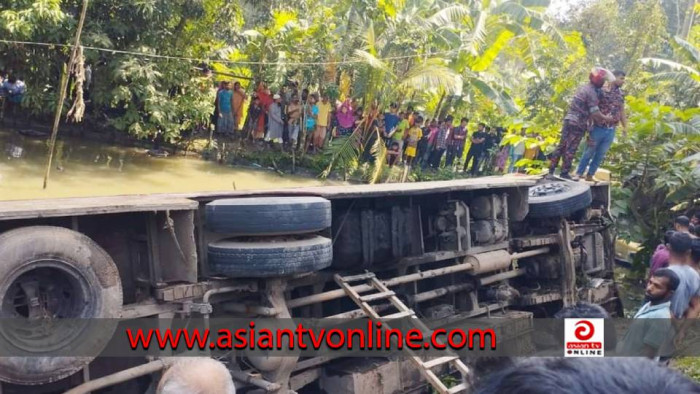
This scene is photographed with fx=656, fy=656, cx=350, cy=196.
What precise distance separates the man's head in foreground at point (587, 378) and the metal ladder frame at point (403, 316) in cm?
378

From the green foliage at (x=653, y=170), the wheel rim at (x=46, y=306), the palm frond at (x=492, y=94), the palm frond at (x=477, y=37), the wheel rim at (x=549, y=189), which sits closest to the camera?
the wheel rim at (x=46, y=306)

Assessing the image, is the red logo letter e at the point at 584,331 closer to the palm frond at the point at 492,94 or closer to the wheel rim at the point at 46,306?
the wheel rim at the point at 46,306

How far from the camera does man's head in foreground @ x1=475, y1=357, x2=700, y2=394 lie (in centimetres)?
91

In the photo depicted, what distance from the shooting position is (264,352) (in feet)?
15.5

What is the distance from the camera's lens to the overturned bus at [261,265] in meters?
3.80

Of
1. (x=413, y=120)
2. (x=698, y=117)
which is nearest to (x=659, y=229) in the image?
(x=698, y=117)

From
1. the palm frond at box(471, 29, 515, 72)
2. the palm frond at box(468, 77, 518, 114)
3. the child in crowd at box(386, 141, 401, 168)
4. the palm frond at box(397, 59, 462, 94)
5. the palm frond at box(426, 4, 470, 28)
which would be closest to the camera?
the palm frond at box(397, 59, 462, 94)

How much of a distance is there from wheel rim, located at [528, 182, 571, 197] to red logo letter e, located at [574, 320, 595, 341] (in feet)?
17.8

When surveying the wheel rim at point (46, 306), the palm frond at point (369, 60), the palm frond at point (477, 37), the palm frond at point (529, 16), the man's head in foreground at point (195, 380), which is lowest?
the wheel rim at point (46, 306)

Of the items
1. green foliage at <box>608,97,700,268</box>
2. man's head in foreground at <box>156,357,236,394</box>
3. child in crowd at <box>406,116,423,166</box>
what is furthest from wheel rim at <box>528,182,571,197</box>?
man's head in foreground at <box>156,357,236,394</box>

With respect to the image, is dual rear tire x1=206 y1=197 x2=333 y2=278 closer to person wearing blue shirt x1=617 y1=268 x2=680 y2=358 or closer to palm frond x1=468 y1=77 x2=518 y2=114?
person wearing blue shirt x1=617 y1=268 x2=680 y2=358

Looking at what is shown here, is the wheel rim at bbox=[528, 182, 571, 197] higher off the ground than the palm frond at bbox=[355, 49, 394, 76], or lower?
lower

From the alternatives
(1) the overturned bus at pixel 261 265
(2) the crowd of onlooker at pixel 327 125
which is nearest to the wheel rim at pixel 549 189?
(1) the overturned bus at pixel 261 265

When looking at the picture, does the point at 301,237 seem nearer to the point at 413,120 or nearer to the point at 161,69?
the point at 161,69
